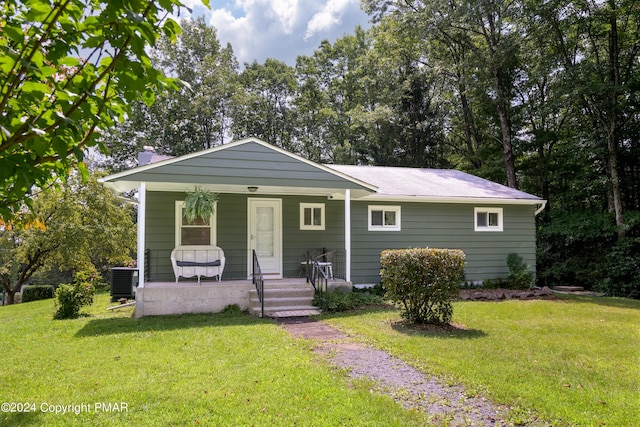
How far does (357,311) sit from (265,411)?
5193mm

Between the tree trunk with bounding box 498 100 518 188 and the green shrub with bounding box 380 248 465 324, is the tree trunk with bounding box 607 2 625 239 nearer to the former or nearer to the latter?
the tree trunk with bounding box 498 100 518 188

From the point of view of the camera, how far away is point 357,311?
28.1 ft

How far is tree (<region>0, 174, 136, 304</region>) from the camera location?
52.9 ft

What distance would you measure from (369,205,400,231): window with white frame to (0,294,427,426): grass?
18.9 ft

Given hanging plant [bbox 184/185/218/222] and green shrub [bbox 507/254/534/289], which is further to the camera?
green shrub [bbox 507/254/534/289]

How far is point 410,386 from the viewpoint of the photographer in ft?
13.8

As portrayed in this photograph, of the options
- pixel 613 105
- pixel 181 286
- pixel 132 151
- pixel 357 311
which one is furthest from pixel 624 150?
pixel 132 151

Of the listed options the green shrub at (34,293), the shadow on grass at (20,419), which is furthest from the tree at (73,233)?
the shadow on grass at (20,419)

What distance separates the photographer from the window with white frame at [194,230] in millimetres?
10273

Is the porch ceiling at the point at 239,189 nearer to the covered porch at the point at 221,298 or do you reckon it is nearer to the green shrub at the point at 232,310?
Result: the covered porch at the point at 221,298

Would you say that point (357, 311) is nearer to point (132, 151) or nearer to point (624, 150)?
point (624, 150)

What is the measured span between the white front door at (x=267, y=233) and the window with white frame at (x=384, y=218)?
9.09 ft

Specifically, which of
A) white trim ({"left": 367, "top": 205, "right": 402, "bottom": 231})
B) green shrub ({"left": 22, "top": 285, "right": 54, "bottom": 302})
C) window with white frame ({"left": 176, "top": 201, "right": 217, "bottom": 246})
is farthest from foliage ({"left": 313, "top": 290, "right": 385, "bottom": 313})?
green shrub ({"left": 22, "top": 285, "right": 54, "bottom": 302})

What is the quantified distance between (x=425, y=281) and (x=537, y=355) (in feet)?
6.55
